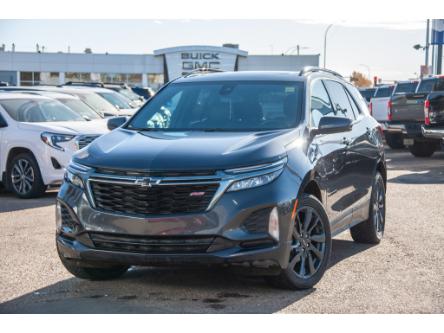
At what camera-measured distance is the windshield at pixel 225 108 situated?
23.5 feet

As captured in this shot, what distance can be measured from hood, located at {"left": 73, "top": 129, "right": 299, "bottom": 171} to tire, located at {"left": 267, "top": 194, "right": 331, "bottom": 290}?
520mm

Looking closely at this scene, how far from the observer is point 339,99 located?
8.41m

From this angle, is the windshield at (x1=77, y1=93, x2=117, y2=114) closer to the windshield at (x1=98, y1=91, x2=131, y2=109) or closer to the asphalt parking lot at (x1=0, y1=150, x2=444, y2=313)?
the windshield at (x1=98, y1=91, x2=131, y2=109)

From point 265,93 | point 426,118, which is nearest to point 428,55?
point 426,118

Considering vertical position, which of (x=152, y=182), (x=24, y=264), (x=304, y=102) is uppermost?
(x=304, y=102)

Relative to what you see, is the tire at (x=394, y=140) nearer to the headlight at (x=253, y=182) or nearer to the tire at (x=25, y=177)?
the tire at (x=25, y=177)

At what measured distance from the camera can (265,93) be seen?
7.46 metres

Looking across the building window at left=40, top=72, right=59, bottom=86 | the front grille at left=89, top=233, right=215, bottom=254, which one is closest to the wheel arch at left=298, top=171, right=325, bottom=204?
the front grille at left=89, top=233, right=215, bottom=254

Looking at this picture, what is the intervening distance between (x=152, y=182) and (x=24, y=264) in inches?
88.7

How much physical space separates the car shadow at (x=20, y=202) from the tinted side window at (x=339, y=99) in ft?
17.3

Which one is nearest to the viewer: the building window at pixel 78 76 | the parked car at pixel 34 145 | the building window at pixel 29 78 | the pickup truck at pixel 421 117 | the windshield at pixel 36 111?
the parked car at pixel 34 145

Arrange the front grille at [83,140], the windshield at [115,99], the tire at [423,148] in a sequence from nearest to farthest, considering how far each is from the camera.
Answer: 1. the front grille at [83,140]
2. the tire at [423,148]
3. the windshield at [115,99]

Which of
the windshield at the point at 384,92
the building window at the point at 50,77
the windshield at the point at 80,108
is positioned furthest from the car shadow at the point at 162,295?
the building window at the point at 50,77

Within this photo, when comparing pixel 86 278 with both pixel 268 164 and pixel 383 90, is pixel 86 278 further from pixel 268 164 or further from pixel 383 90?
pixel 383 90
